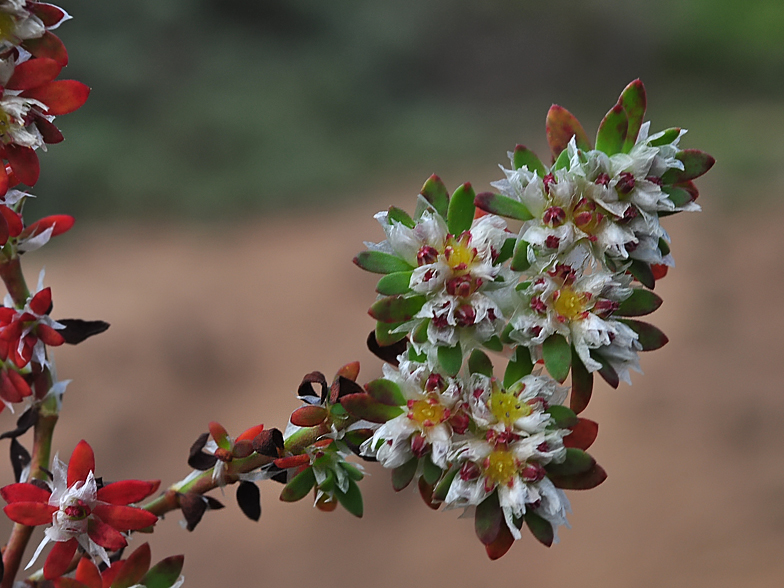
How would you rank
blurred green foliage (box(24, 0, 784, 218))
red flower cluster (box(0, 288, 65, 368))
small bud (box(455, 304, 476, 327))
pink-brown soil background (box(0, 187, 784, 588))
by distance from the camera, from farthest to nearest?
blurred green foliage (box(24, 0, 784, 218)), pink-brown soil background (box(0, 187, 784, 588)), red flower cluster (box(0, 288, 65, 368)), small bud (box(455, 304, 476, 327))

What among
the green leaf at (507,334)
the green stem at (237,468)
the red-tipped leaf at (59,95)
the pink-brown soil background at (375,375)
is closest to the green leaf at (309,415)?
the green stem at (237,468)

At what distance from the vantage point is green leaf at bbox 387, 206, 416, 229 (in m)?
0.43

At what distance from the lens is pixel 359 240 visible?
293cm

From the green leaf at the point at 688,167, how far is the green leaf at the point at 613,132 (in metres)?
0.03

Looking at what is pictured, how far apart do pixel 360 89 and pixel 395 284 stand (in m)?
4.10

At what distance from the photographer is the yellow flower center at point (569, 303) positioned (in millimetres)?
412

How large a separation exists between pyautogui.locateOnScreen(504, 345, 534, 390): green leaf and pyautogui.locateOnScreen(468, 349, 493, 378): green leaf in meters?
0.01

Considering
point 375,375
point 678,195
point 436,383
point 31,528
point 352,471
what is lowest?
point 375,375

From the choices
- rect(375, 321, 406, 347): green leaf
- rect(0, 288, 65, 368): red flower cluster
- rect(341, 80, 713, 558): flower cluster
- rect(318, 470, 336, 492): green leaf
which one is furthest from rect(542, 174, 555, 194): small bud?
rect(0, 288, 65, 368): red flower cluster

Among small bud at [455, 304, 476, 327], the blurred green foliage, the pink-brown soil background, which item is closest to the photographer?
small bud at [455, 304, 476, 327]

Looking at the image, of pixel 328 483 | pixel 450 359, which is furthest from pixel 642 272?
pixel 328 483

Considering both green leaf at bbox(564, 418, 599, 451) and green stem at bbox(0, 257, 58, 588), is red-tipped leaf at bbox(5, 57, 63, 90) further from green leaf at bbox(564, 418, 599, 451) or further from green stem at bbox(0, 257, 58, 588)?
green leaf at bbox(564, 418, 599, 451)

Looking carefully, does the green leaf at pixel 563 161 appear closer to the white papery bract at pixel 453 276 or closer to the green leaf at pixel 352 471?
the white papery bract at pixel 453 276

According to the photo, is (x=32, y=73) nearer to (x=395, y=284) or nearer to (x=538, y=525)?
(x=395, y=284)
